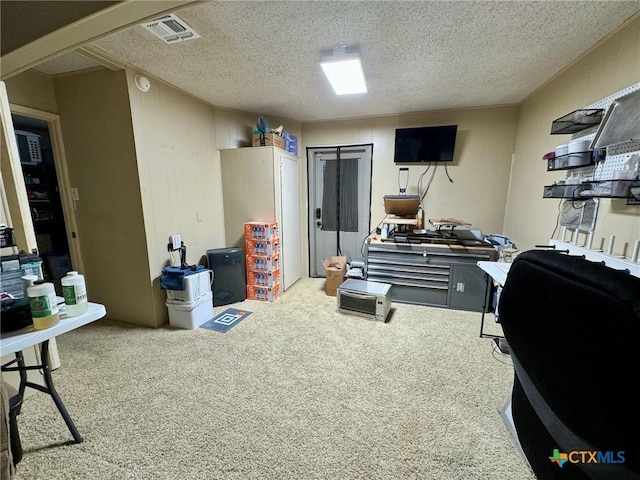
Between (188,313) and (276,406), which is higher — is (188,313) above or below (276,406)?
above

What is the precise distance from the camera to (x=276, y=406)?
1.66 meters

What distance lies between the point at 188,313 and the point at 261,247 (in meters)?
1.14

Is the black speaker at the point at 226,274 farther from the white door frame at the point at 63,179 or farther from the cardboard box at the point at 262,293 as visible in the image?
the white door frame at the point at 63,179

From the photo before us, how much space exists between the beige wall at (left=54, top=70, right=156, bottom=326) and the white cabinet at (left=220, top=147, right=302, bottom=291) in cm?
118

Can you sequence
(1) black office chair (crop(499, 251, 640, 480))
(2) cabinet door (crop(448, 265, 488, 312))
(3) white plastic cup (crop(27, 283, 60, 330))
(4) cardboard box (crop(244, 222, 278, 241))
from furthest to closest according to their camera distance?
(4) cardboard box (crop(244, 222, 278, 241))
(2) cabinet door (crop(448, 265, 488, 312))
(3) white plastic cup (crop(27, 283, 60, 330))
(1) black office chair (crop(499, 251, 640, 480))

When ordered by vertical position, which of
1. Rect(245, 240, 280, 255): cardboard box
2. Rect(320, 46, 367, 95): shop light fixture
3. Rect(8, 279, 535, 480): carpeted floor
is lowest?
Rect(8, 279, 535, 480): carpeted floor

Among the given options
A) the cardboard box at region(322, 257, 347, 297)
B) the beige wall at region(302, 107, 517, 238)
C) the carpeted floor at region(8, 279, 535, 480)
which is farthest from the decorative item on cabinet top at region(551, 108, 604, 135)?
the cardboard box at region(322, 257, 347, 297)

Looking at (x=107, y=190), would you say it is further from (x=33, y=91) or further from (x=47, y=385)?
(x=47, y=385)

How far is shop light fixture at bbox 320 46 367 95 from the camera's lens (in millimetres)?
2004

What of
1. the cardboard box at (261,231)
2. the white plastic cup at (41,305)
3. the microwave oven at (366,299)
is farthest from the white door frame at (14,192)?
the microwave oven at (366,299)

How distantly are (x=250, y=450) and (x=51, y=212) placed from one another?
14.3 ft

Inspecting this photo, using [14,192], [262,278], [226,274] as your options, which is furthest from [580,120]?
[14,192]

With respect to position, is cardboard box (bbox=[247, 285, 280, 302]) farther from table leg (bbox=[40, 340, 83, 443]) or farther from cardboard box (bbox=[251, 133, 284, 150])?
table leg (bbox=[40, 340, 83, 443])

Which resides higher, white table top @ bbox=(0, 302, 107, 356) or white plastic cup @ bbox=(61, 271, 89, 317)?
white plastic cup @ bbox=(61, 271, 89, 317)
